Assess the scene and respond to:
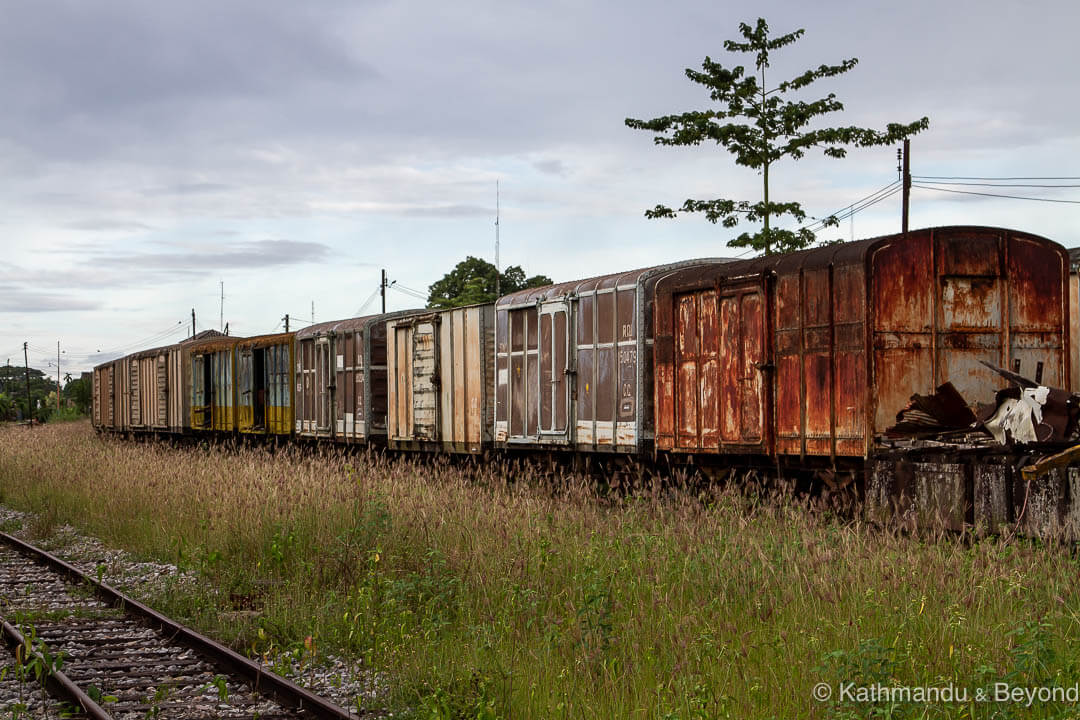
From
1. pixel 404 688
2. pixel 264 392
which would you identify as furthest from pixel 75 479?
pixel 404 688

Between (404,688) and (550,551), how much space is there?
230 cm

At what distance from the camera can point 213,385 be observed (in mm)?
30609

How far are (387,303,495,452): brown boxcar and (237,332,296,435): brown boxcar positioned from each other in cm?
571

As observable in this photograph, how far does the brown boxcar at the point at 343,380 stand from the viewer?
21484 millimetres

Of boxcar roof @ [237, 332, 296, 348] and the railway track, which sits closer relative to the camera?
the railway track

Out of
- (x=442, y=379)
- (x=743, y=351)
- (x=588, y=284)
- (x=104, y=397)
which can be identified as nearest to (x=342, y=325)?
(x=442, y=379)

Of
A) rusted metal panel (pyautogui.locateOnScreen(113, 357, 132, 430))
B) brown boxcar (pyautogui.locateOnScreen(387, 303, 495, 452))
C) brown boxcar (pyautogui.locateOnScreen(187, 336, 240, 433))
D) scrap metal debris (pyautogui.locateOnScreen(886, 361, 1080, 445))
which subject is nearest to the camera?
scrap metal debris (pyautogui.locateOnScreen(886, 361, 1080, 445))

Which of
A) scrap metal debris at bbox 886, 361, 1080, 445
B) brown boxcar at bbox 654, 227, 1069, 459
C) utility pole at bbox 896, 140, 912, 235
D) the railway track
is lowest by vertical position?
the railway track

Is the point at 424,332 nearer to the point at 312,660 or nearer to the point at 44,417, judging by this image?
the point at 312,660

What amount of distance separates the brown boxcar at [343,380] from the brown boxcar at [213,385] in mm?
4535

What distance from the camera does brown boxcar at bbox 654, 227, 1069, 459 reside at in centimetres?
1069

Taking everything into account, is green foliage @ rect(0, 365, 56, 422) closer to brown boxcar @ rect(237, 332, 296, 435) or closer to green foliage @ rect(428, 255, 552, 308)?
green foliage @ rect(428, 255, 552, 308)

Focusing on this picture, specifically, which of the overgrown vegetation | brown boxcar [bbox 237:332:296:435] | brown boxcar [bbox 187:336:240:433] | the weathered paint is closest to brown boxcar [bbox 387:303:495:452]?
the overgrown vegetation

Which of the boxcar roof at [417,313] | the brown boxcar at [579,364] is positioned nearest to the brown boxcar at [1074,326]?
the brown boxcar at [579,364]
